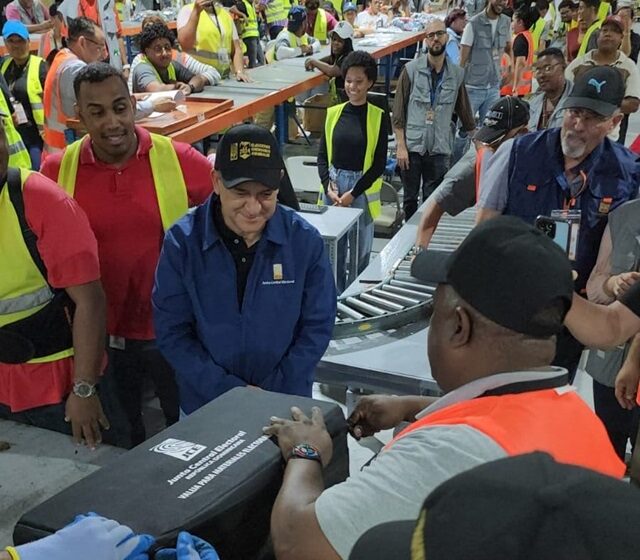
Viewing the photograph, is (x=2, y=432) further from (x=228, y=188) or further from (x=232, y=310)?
(x=228, y=188)

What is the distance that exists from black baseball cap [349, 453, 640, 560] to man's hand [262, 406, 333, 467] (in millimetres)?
548

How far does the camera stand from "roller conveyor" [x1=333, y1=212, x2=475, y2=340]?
8.69ft

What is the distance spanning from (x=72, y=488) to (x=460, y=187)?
2.42 meters

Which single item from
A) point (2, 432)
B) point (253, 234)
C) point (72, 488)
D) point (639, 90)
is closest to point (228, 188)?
point (253, 234)

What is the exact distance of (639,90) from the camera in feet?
16.0

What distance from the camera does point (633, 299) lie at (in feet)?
6.75

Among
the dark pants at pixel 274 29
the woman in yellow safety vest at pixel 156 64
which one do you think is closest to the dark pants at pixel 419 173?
the woman in yellow safety vest at pixel 156 64

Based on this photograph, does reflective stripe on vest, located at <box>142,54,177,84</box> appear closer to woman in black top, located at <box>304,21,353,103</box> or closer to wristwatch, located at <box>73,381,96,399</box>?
woman in black top, located at <box>304,21,353,103</box>

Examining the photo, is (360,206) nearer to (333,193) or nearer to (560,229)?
(333,193)

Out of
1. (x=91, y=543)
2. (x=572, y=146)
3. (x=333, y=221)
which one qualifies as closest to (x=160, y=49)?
(x=333, y=221)

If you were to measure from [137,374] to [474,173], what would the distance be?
177 cm

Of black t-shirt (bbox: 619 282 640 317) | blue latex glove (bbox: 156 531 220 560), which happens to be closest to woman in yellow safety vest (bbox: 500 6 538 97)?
black t-shirt (bbox: 619 282 640 317)

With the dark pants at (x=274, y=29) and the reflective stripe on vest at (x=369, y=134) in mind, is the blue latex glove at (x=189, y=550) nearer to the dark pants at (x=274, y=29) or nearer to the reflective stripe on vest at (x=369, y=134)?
the reflective stripe on vest at (x=369, y=134)

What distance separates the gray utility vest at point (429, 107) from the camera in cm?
519
